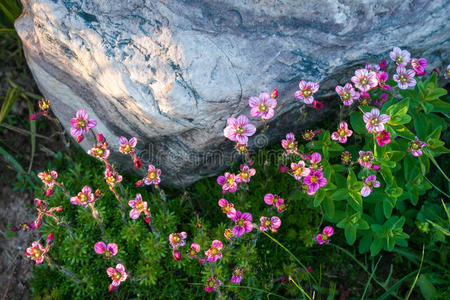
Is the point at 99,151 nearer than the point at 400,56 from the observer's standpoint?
Yes

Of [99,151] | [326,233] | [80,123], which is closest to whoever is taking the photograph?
[99,151]

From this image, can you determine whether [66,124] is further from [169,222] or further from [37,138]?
[169,222]

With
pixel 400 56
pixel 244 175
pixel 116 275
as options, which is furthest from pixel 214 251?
pixel 400 56

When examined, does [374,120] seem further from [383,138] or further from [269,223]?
[269,223]

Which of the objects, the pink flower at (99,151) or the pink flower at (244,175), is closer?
the pink flower at (99,151)

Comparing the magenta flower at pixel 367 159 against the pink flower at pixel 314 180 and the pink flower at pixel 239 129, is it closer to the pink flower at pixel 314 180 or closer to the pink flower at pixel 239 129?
the pink flower at pixel 314 180

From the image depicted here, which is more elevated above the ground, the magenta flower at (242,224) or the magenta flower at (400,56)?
the magenta flower at (400,56)

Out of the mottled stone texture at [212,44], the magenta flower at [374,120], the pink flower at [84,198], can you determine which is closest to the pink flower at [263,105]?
the mottled stone texture at [212,44]
